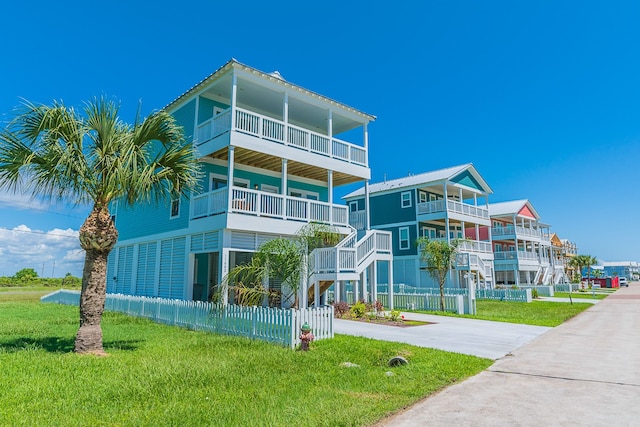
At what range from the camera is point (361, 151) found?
20.0m

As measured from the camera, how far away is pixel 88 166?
31.2 feet

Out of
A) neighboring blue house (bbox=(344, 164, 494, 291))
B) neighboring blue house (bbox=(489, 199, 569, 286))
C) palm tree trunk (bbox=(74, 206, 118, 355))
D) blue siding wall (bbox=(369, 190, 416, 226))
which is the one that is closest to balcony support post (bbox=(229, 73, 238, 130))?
palm tree trunk (bbox=(74, 206, 118, 355))

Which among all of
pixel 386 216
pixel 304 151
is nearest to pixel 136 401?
pixel 304 151

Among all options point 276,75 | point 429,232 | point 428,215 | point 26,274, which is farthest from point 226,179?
point 26,274

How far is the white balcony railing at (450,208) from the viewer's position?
3256cm

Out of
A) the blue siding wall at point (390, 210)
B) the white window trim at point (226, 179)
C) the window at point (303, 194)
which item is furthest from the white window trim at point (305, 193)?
the blue siding wall at point (390, 210)

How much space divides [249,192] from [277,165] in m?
4.05

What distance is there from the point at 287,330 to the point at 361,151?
39.0ft

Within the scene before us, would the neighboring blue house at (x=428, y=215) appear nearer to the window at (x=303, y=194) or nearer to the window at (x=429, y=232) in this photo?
the window at (x=429, y=232)

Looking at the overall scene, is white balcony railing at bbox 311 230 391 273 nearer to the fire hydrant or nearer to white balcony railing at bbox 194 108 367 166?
white balcony railing at bbox 194 108 367 166

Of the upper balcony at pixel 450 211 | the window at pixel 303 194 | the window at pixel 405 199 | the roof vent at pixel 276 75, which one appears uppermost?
the roof vent at pixel 276 75

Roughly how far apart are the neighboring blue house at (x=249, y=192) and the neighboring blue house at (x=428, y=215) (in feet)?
42.2

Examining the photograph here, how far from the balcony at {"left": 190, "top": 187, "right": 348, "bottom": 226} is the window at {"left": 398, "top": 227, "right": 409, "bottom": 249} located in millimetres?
17727

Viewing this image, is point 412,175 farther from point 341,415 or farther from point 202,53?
point 341,415
